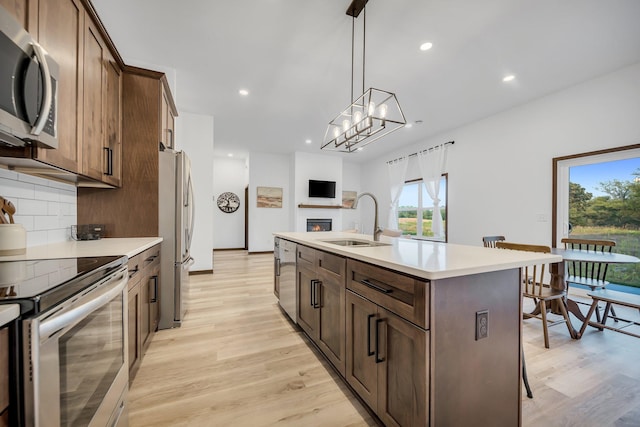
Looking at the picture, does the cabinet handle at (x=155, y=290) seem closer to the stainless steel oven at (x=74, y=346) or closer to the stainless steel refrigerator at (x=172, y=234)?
the stainless steel refrigerator at (x=172, y=234)

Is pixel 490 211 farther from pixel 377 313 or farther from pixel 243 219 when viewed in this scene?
pixel 243 219

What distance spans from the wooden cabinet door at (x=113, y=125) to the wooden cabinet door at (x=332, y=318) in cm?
183

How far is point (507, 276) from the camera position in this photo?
1.20 metres

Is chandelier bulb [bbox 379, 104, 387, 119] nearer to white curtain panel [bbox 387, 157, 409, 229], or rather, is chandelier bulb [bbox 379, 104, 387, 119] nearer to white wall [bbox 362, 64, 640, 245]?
white wall [bbox 362, 64, 640, 245]

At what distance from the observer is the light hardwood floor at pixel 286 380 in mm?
1414

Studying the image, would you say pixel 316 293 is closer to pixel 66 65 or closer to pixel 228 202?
pixel 66 65

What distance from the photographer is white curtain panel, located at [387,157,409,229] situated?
6707 millimetres

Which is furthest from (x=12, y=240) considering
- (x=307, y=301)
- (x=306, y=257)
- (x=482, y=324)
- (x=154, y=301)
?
(x=482, y=324)

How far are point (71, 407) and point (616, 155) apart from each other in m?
5.18

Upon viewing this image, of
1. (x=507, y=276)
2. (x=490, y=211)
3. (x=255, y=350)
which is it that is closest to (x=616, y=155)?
(x=490, y=211)

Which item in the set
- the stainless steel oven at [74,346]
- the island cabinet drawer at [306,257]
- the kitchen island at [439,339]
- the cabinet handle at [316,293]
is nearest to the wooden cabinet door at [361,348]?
the kitchen island at [439,339]

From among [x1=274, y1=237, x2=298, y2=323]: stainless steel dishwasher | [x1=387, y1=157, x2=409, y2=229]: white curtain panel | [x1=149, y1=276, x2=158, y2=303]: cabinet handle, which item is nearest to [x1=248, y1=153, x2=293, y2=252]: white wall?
[x1=387, y1=157, x2=409, y2=229]: white curtain panel

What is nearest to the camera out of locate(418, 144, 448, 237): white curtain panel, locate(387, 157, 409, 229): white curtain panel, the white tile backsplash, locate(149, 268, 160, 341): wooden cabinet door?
the white tile backsplash

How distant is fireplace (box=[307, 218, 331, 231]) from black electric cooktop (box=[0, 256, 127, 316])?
5.99m
